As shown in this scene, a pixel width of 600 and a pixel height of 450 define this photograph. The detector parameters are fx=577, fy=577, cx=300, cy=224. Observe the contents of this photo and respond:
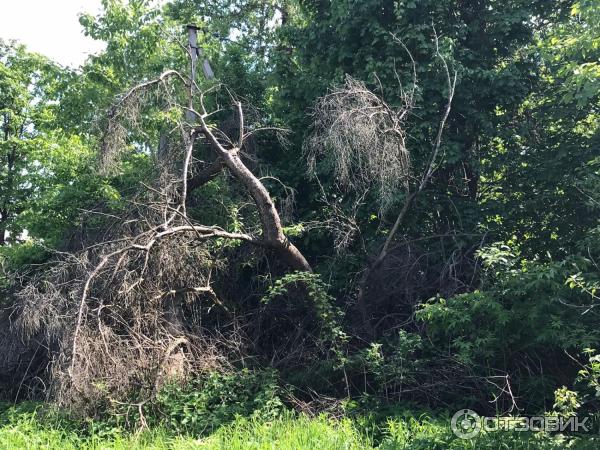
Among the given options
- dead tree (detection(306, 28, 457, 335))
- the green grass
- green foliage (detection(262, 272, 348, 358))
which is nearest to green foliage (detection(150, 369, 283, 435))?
the green grass

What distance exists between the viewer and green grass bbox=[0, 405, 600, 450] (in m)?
5.67

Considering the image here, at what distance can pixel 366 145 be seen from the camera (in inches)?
294

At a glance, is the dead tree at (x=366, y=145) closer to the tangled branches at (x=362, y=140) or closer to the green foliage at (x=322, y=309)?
the tangled branches at (x=362, y=140)

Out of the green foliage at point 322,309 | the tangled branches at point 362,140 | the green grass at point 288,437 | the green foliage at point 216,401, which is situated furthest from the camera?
the green foliage at point 322,309

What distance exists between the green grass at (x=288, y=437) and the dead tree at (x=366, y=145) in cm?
205

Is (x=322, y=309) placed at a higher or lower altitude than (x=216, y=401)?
higher

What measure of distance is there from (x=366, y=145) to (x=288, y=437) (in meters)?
3.67

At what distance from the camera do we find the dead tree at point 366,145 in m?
7.45

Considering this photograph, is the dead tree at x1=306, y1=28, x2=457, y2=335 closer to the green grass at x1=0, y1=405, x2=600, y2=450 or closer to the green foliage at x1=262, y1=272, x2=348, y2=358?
the green foliage at x1=262, y1=272, x2=348, y2=358

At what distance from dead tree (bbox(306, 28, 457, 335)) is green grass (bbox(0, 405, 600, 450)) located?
2.05 meters

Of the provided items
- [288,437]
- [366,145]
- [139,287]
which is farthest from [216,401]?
[366,145]

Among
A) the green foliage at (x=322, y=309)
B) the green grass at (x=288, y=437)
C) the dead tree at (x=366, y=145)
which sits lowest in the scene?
the green grass at (x=288, y=437)

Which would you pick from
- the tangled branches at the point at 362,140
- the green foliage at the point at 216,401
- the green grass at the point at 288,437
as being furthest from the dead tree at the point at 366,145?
the green grass at the point at 288,437

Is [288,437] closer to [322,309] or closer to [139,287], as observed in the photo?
[322,309]
